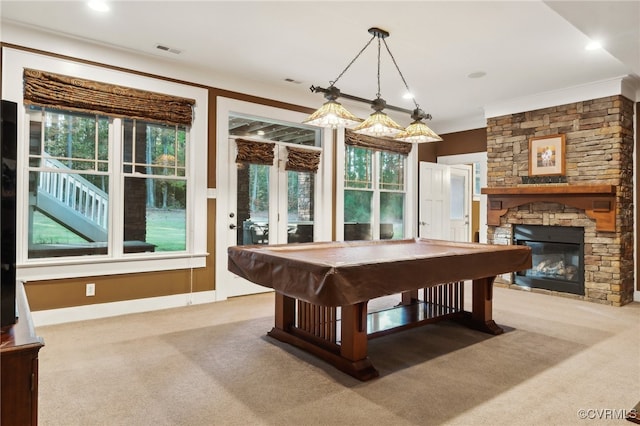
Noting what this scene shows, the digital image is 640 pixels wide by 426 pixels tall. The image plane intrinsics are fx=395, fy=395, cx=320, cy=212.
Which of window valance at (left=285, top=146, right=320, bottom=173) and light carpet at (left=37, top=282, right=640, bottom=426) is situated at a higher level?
window valance at (left=285, top=146, right=320, bottom=173)

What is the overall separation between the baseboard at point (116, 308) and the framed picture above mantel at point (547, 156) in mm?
4594

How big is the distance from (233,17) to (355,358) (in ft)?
9.36

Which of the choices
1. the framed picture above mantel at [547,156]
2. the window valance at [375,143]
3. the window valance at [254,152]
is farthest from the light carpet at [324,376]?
the window valance at [375,143]

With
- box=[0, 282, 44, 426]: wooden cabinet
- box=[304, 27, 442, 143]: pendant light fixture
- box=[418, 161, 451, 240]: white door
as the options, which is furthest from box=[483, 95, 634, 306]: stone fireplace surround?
box=[0, 282, 44, 426]: wooden cabinet

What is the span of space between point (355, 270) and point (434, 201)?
5136mm

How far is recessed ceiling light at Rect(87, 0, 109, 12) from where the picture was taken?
121 inches

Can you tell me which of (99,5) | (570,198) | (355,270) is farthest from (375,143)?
(355,270)

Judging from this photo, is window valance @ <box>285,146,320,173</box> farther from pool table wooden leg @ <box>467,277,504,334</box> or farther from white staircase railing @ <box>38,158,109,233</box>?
pool table wooden leg @ <box>467,277,504,334</box>

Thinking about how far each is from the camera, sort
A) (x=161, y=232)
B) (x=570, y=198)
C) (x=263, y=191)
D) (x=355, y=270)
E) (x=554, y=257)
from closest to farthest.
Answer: (x=355, y=270) < (x=161, y=232) < (x=570, y=198) < (x=263, y=191) < (x=554, y=257)

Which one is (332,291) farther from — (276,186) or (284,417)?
(276,186)

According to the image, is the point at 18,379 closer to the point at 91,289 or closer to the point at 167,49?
the point at 91,289

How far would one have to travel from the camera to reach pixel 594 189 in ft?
15.5

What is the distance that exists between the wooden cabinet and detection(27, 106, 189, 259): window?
3.01m

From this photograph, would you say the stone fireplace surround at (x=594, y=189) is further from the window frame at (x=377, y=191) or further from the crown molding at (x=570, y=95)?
the window frame at (x=377, y=191)
